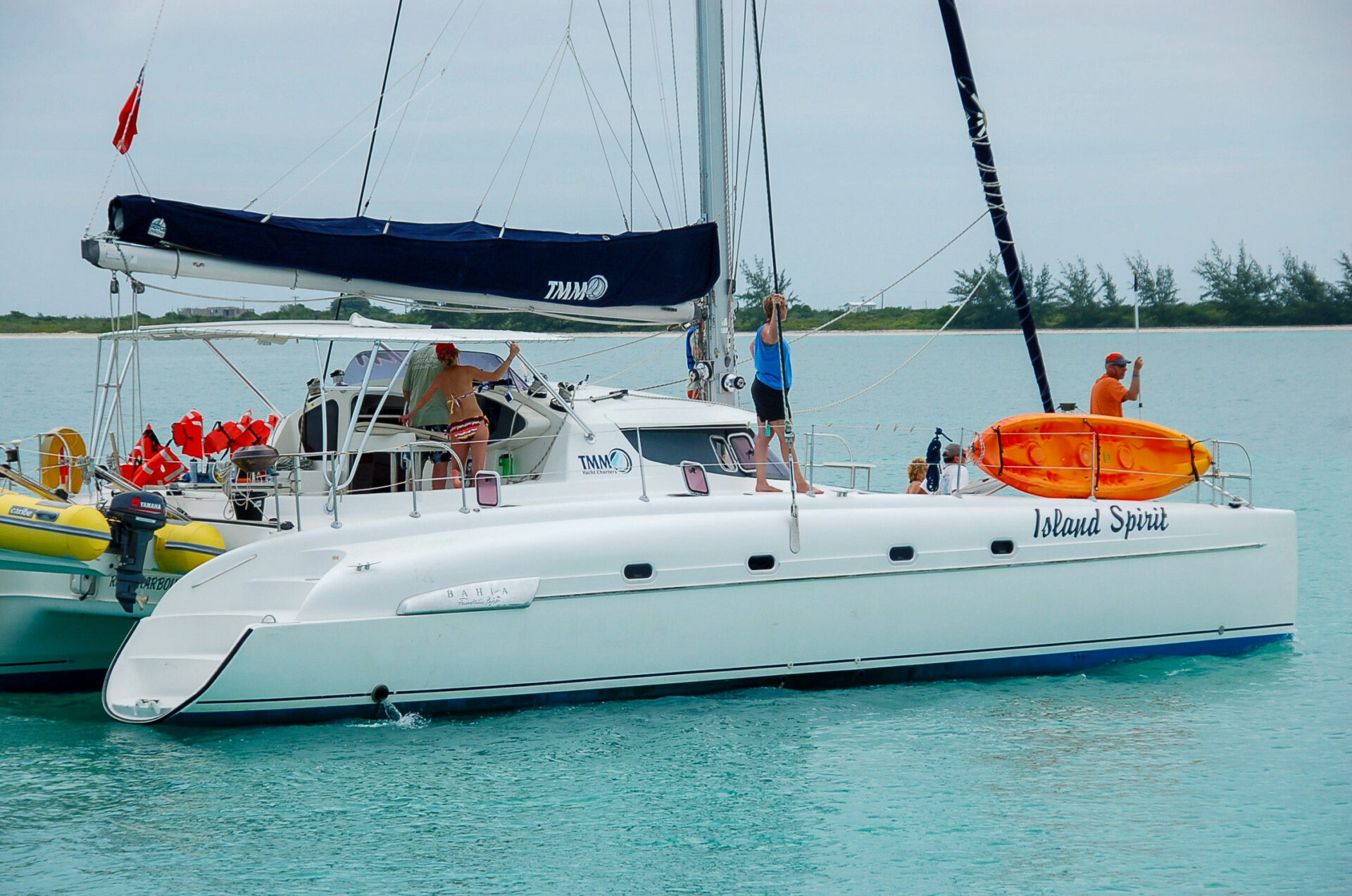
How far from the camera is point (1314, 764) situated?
319 inches

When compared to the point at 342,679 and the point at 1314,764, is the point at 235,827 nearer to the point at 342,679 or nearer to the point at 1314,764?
the point at 342,679

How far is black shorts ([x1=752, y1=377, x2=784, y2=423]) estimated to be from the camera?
9312 millimetres

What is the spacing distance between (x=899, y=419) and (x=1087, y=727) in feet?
80.5

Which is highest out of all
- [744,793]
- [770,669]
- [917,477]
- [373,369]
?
[373,369]

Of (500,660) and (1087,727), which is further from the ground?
(500,660)

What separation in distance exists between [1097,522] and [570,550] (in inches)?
150

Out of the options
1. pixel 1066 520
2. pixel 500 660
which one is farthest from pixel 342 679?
pixel 1066 520

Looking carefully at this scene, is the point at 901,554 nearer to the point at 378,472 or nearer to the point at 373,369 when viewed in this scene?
the point at 378,472

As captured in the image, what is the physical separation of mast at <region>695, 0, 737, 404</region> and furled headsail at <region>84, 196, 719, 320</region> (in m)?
0.32

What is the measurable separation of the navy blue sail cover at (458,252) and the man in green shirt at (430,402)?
0.50 meters

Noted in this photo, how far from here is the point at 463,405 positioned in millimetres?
9062

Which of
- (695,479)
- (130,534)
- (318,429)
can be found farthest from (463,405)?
(130,534)

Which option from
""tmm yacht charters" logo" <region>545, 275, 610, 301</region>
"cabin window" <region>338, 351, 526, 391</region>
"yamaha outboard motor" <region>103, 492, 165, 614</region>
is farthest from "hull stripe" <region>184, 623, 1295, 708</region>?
""tmm yacht charters" logo" <region>545, 275, 610, 301</region>

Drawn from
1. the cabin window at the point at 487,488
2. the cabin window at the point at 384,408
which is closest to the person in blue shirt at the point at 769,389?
the cabin window at the point at 487,488
